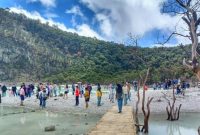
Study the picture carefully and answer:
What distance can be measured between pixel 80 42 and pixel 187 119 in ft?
379

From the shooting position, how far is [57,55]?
133000 mm

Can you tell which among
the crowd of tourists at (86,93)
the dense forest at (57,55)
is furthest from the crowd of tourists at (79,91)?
the dense forest at (57,55)

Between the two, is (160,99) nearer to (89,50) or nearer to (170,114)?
(170,114)

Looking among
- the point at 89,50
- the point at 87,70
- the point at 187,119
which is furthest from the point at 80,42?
the point at 187,119

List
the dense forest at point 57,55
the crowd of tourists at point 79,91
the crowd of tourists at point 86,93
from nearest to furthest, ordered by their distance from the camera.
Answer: the crowd of tourists at point 86,93 < the crowd of tourists at point 79,91 < the dense forest at point 57,55

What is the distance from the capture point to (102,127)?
17766 mm

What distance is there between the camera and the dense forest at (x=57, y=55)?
4186 inches

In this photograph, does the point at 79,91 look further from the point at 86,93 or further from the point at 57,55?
the point at 57,55

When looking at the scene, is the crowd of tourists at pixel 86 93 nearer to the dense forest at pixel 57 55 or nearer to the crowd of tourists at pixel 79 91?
the crowd of tourists at pixel 79 91

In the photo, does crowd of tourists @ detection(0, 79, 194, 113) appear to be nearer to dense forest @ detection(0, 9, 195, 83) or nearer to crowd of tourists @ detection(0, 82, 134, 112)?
crowd of tourists @ detection(0, 82, 134, 112)

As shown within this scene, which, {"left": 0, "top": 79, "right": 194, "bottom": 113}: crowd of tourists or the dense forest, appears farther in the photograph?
the dense forest

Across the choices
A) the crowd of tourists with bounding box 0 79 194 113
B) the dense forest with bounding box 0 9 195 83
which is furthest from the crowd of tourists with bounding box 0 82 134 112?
the dense forest with bounding box 0 9 195 83

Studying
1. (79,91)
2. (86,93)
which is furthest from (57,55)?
(86,93)

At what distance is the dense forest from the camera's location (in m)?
106
